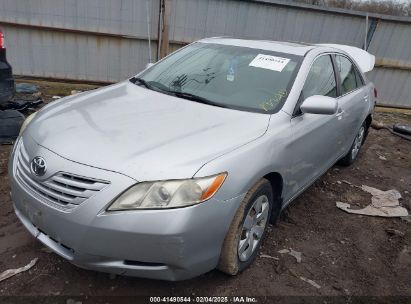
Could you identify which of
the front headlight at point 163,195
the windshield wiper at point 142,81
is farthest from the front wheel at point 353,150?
the front headlight at point 163,195

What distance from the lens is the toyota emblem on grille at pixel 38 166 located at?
216 cm

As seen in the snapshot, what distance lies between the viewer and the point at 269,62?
3.22 meters

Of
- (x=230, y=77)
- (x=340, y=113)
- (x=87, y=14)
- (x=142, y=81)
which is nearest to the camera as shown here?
(x=230, y=77)

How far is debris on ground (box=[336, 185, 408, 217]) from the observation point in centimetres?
394

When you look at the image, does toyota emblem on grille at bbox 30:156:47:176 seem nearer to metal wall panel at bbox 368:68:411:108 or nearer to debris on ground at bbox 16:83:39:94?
debris on ground at bbox 16:83:39:94

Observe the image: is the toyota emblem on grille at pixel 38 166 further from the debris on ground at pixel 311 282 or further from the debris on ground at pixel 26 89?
the debris on ground at pixel 26 89

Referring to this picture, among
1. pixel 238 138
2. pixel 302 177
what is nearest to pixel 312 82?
pixel 302 177

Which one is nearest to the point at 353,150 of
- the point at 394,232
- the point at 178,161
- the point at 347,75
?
the point at 347,75

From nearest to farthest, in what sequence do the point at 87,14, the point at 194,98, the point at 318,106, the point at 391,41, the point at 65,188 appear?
the point at 65,188
the point at 318,106
the point at 194,98
the point at 87,14
the point at 391,41

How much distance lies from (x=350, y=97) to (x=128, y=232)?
3.14m

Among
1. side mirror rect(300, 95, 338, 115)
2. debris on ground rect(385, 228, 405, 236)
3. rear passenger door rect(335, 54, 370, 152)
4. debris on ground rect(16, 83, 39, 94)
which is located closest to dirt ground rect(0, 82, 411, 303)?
debris on ground rect(385, 228, 405, 236)

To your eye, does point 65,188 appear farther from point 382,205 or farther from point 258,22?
point 258,22

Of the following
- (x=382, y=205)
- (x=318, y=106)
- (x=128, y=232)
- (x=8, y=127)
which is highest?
(x=318, y=106)

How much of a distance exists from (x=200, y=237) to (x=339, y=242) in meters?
1.80
